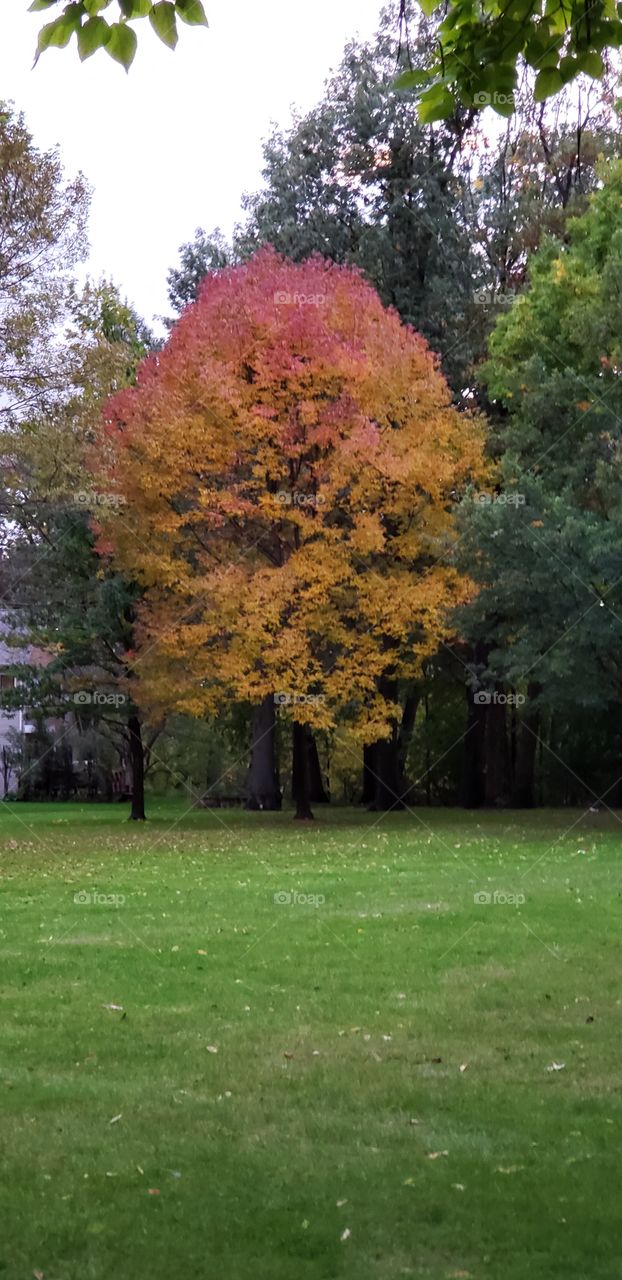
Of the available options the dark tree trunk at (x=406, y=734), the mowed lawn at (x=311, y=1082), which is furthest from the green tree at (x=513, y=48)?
the dark tree trunk at (x=406, y=734)

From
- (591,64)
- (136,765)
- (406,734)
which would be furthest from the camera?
(406,734)

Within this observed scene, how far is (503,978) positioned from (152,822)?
22.8m

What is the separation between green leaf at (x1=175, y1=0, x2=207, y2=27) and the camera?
556cm

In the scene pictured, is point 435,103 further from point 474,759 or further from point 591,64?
point 474,759

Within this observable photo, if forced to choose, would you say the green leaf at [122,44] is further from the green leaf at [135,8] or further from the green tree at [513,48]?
the green tree at [513,48]

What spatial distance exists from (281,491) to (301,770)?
22.6 ft

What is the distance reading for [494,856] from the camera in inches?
810

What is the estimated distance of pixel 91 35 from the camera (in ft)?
18.2

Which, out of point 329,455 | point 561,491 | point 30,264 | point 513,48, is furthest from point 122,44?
point 561,491

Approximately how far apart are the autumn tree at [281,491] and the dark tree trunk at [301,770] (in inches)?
81.6

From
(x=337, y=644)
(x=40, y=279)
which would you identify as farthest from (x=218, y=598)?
(x=40, y=279)

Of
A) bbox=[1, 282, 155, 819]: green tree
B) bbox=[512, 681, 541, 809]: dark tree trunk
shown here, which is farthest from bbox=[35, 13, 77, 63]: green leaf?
bbox=[512, 681, 541, 809]: dark tree trunk

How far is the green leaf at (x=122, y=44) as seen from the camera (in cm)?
556

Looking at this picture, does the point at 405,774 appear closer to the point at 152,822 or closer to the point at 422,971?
the point at 152,822
